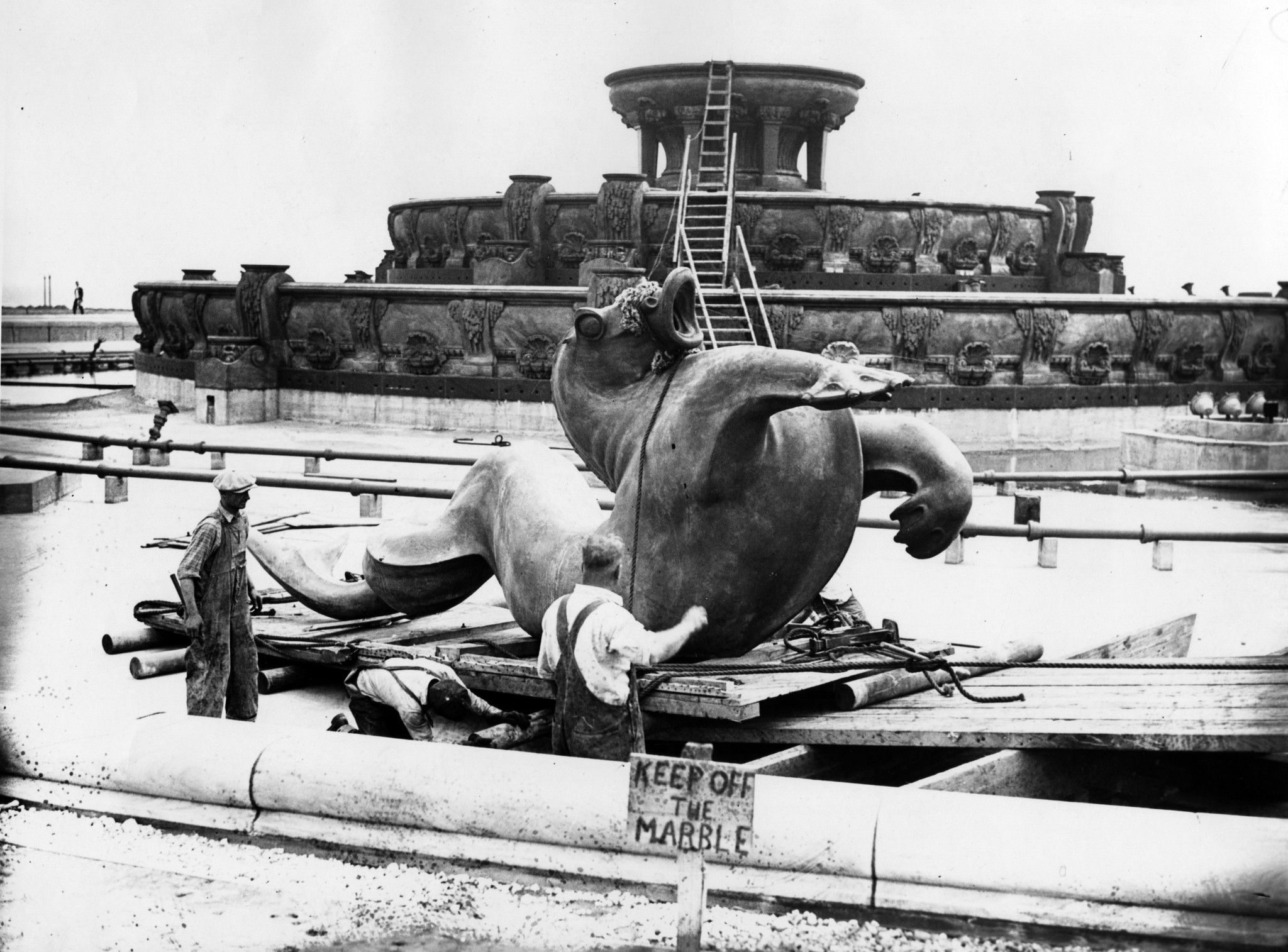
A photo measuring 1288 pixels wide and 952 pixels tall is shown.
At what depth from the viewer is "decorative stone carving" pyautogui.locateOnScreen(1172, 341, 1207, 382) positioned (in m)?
20.5

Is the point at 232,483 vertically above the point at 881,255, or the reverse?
the point at 881,255

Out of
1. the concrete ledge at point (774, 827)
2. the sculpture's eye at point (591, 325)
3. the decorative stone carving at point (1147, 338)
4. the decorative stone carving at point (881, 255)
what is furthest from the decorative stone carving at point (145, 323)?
the concrete ledge at point (774, 827)

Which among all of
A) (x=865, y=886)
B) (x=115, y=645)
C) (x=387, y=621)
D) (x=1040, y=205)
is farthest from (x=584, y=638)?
(x=1040, y=205)

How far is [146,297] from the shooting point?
75.8ft

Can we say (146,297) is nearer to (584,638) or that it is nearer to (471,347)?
(471,347)

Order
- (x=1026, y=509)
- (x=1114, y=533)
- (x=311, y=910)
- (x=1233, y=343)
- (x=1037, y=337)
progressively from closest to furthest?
(x=311, y=910), (x=1114, y=533), (x=1026, y=509), (x=1037, y=337), (x=1233, y=343)

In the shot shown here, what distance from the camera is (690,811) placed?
4.60 metres

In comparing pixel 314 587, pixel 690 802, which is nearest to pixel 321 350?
pixel 314 587

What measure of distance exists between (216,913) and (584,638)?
155 centimetres

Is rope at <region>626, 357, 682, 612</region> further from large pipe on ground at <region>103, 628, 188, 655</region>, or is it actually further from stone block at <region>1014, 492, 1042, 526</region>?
stone block at <region>1014, 492, 1042, 526</region>

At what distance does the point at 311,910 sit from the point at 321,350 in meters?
16.6

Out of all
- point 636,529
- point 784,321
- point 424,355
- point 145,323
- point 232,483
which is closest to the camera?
point 636,529

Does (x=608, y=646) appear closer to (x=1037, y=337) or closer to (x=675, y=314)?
(x=675, y=314)

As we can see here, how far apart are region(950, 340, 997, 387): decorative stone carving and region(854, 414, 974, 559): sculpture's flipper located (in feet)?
40.5
